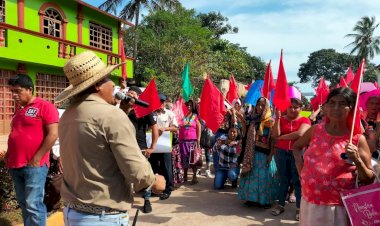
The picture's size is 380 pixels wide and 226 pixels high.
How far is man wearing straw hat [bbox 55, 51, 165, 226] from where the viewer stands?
67.9 inches

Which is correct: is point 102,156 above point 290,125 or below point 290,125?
below

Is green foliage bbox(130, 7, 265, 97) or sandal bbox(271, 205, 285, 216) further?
green foliage bbox(130, 7, 265, 97)

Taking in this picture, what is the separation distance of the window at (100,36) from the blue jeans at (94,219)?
55.6ft

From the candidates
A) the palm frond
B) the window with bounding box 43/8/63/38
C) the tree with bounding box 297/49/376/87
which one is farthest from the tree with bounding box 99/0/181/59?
the tree with bounding box 297/49/376/87

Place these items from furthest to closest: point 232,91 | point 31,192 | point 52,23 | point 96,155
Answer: point 52,23 < point 232,91 < point 31,192 < point 96,155

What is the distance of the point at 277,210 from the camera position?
197 inches

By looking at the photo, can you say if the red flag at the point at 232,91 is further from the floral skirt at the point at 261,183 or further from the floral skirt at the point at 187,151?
the floral skirt at the point at 261,183

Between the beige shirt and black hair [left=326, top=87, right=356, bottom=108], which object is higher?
black hair [left=326, top=87, right=356, bottom=108]

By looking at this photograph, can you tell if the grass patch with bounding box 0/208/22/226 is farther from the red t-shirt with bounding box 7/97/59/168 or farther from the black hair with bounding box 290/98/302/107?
the black hair with bounding box 290/98/302/107

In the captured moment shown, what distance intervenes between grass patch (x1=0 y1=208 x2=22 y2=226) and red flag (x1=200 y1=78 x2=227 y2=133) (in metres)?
2.97

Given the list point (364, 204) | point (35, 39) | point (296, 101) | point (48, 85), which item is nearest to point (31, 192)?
point (364, 204)

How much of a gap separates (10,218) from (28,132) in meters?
1.47

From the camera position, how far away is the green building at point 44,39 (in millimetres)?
12930

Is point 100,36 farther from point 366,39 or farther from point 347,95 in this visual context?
point 366,39
